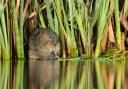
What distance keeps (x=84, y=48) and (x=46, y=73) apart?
1845mm

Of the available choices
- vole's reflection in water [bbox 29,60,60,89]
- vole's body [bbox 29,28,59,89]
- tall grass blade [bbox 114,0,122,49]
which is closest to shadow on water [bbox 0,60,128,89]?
vole's reflection in water [bbox 29,60,60,89]

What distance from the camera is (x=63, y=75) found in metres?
5.26

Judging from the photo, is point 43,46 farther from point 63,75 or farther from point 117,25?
point 63,75

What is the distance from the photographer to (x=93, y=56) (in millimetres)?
7148

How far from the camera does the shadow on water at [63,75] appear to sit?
4.53m

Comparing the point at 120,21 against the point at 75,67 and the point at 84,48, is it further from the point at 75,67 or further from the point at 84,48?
the point at 75,67

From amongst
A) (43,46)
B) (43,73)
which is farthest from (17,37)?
(43,73)

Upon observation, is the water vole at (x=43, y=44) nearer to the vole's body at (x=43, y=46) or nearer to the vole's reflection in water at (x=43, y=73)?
the vole's body at (x=43, y=46)

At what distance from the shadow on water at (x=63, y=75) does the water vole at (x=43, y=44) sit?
0.33 meters

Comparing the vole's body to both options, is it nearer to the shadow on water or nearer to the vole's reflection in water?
the vole's reflection in water

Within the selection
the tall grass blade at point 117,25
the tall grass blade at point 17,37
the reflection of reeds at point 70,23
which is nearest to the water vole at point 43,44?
the reflection of reeds at point 70,23

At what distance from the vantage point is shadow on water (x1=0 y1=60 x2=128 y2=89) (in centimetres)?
453

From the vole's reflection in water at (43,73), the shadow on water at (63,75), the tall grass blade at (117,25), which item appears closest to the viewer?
the shadow on water at (63,75)

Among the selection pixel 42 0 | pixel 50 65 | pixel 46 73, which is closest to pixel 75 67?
pixel 50 65
